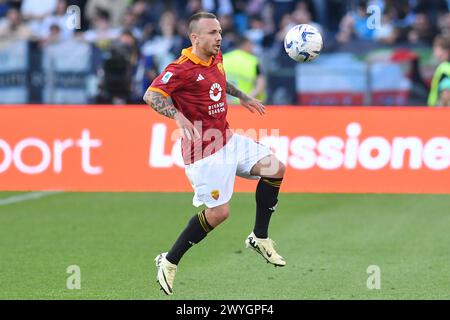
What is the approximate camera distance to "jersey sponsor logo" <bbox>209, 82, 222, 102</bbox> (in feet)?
30.3

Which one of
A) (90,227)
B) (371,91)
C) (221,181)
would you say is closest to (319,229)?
(90,227)

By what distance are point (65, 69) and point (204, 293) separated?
1235 cm

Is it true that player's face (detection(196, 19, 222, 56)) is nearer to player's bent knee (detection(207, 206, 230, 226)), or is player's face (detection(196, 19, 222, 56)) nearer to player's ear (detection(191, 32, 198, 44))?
player's ear (detection(191, 32, 198, 44))

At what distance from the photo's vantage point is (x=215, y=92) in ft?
30.4

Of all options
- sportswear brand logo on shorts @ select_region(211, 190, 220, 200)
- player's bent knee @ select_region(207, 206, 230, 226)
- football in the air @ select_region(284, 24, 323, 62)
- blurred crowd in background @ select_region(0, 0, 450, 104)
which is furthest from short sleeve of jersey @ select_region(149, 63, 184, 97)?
blurred crowd in background @ select_region(0, 0, 450, 104)

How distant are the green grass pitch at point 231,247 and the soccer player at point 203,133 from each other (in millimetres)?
534

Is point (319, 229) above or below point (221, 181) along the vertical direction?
below

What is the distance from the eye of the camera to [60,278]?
9.66m

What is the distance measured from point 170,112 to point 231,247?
2.95 metres

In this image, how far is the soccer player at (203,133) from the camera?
29.8 feet

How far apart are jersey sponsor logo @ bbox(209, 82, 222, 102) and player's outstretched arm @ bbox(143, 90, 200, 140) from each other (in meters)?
0.38

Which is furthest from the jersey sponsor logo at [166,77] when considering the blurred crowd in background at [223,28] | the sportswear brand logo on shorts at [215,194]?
the blurred crowd in background at [223,28]

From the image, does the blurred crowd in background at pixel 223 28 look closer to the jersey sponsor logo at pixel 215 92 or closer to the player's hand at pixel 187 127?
the jersey sponsor logo at pixel 215 92

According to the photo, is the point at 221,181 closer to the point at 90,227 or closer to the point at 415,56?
the point at 90,227
